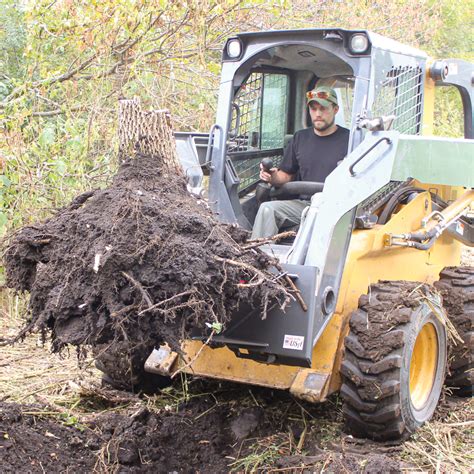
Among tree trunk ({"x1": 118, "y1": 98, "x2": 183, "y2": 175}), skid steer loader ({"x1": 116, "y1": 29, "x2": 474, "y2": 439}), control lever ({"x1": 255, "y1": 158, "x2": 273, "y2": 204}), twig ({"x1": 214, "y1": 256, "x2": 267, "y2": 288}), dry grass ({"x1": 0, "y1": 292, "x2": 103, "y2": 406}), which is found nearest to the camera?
twig ({"x1": 214, "y1": 256, "x2": 267, "y2": 288})

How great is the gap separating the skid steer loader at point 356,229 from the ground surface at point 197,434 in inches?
8.8

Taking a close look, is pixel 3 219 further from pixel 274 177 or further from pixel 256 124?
pixel 274 177

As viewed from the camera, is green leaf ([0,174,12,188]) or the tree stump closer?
the tree stump

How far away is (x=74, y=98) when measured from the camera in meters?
8.54

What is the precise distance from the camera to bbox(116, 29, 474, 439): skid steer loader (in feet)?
Answer: 14.6

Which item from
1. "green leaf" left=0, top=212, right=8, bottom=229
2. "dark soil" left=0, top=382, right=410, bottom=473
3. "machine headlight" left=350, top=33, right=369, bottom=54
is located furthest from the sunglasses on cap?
"green leaf" left=0, top=212, right=8, bottom=229

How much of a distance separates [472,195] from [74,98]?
4395 mm

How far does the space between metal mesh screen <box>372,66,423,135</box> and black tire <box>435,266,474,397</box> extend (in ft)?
3.42

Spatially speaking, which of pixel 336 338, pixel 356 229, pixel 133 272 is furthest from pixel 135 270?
pixel 356 229

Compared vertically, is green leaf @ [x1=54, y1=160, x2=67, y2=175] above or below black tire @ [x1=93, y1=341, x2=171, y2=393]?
above

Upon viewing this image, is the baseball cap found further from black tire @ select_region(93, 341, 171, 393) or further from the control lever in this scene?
black tire @ select_region(93, 341, 171, 393)

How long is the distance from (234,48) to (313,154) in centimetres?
88

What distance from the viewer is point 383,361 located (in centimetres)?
444

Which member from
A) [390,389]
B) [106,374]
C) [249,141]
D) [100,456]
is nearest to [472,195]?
[249,141]
